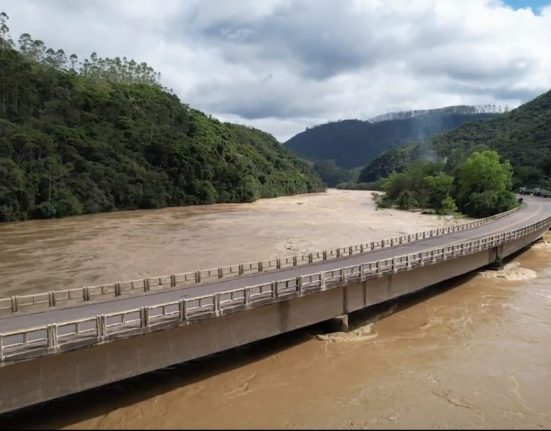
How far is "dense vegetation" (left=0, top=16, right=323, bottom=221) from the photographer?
276 feet

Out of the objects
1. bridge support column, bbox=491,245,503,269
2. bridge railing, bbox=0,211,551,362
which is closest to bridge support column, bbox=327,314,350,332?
bridge railing, bbox=0,211,551,362

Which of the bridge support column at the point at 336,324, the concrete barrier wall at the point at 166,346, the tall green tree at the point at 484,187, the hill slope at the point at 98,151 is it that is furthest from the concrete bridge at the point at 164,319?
the hill slope at the point at 98,151

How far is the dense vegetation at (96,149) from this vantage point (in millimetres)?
84125

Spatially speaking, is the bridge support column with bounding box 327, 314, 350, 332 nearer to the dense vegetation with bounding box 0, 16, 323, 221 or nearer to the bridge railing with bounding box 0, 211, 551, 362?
the bridge railing with bounding box 0, 211, 551, 362

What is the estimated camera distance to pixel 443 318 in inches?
1027

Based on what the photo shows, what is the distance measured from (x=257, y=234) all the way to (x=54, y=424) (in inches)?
1831

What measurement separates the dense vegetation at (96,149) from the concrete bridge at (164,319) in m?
67.1

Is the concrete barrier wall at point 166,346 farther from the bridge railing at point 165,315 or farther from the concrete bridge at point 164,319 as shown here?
the bridge railing at point 165,315

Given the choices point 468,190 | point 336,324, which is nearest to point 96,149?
point 468,190

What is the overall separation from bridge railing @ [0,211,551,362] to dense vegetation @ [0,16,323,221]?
70.1 meters

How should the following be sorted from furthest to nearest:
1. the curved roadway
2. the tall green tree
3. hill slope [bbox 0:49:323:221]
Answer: hill slope [bbox 0:49:323:221] < the tall green tree < the curved roadway

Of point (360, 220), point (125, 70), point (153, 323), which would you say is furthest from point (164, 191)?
point (153, 323)

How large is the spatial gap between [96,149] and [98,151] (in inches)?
28.9

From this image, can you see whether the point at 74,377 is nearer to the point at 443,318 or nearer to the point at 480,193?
the point at 443,318
